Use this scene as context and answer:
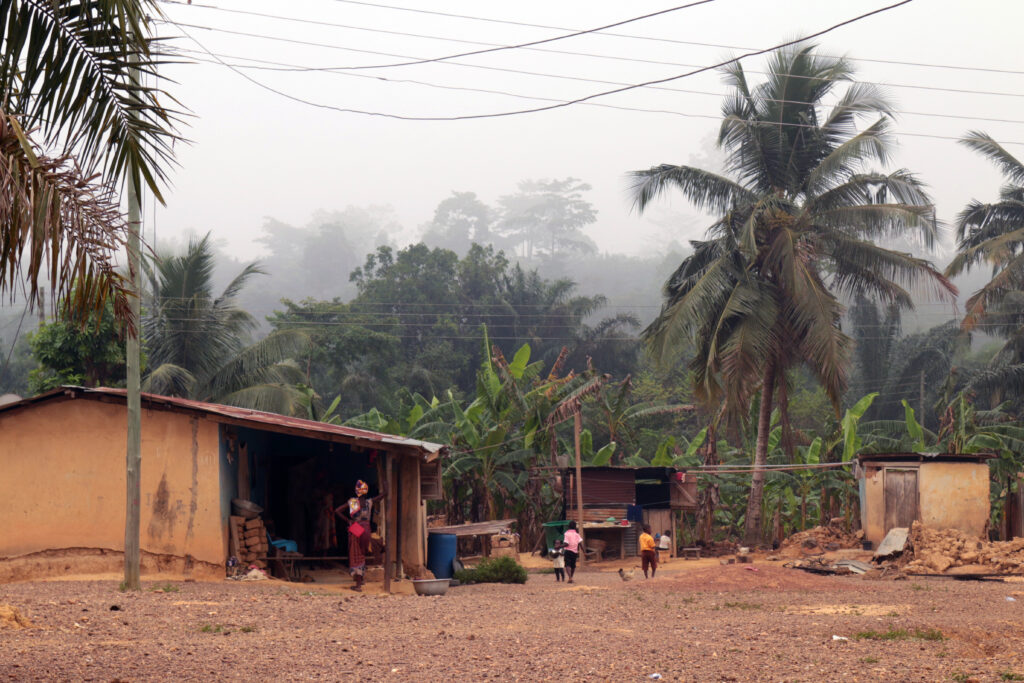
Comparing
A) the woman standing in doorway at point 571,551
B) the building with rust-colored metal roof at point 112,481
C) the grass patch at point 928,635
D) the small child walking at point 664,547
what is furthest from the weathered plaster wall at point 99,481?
the small child walking at point 664,547

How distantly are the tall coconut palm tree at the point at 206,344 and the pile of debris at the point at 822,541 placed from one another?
46.8ft

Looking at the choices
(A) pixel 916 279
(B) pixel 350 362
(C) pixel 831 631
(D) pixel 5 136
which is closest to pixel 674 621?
(C) pixel 831 631

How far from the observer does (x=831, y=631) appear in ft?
36.2

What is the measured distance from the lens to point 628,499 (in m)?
29.5

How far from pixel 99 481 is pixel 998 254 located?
26.2m

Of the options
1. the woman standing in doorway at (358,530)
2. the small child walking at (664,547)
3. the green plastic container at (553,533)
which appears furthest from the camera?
the green plastic container at (553,533)

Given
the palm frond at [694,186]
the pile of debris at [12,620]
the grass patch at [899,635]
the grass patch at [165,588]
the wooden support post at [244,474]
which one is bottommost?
the grass patch at [165,588]

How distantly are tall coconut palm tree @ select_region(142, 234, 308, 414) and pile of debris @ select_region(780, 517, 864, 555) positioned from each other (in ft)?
46.8

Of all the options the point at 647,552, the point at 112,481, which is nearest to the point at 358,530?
the point at 112,481

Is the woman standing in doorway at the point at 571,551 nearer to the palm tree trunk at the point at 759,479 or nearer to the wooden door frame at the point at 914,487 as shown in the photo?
the wooden door frame at the point at 914,487

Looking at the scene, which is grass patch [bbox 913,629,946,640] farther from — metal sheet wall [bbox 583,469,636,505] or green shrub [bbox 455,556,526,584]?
metal sheet wall [bbox 583,469,636,505]

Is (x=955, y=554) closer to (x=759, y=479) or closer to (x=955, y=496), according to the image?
(x=955, y=496)

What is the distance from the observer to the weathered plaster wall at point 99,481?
55.1 ft

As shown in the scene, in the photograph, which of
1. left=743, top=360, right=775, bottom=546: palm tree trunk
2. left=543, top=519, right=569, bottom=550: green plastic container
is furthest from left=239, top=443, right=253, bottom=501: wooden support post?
left=743, top=360, right=775, bottom=546: palm tree trunk
